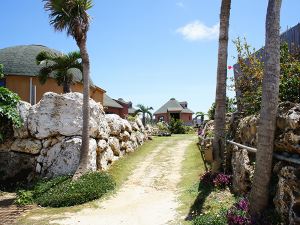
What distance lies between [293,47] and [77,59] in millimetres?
13811

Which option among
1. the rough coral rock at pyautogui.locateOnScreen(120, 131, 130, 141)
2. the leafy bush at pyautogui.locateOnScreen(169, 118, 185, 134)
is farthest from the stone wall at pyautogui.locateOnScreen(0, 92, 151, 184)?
the leafy bush at pyautogui.locateOnScreen(169, 118, 185, 134)

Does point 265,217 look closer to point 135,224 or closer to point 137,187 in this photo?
point 135,224

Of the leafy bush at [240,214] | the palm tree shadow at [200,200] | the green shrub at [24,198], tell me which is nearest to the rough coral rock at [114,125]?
the green shrub at [24,198]

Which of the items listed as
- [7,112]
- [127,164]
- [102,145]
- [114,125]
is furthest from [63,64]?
[127,164]

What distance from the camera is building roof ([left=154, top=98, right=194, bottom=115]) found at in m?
62.7

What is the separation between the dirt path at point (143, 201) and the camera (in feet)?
36.7

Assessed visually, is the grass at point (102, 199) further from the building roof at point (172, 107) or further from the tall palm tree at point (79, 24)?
the building roof at point (172, 107)

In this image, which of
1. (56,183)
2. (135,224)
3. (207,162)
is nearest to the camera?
(135,224)

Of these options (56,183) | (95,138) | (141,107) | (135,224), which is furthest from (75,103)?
(141,107)

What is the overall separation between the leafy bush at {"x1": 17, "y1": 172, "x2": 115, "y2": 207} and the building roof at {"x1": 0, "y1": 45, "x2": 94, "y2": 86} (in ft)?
43.3

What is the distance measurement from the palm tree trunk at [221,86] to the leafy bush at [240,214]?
13.0 feet

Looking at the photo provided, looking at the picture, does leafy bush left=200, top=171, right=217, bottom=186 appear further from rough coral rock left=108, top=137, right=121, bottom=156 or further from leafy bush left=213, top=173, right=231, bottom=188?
rough coral rock left=108, top=137, right=121, bottom=156

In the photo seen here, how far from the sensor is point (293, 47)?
1157 cm

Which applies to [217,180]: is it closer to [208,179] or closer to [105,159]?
[208,179]
